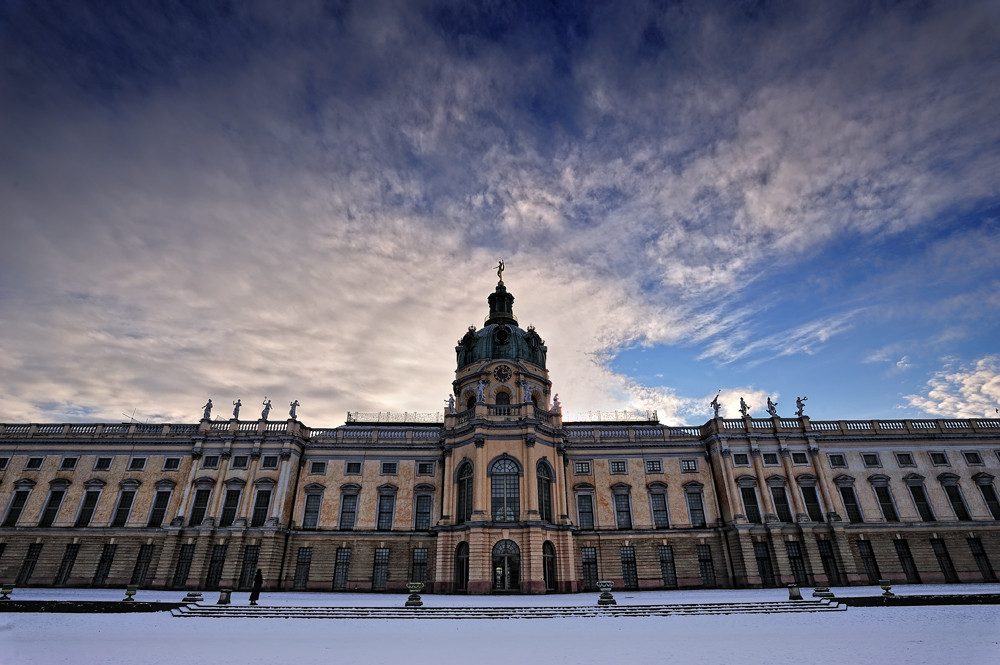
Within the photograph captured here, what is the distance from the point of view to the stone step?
22.4 metres

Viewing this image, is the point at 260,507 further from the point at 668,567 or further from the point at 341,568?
the point at 668,567

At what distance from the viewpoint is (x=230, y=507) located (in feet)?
136

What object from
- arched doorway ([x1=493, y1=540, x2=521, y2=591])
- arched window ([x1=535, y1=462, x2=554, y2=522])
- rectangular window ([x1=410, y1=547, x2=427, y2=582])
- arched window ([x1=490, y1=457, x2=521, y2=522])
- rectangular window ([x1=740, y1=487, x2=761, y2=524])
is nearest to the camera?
arched doorway ([x1=493, y1=540, x2=521, y2=591])

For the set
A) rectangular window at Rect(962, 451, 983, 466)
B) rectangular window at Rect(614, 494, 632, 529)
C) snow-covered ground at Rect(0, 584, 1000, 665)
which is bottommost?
snow-covered ground at Rect(0, 584, 1000, 665)

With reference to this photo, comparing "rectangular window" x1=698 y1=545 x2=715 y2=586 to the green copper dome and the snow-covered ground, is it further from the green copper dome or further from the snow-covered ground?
the green copper dome

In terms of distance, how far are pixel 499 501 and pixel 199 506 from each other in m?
25.5

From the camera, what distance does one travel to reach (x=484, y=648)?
46.4ft

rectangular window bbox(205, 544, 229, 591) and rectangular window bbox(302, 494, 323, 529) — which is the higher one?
rectangular window bbox(302, 494, 323, 529)

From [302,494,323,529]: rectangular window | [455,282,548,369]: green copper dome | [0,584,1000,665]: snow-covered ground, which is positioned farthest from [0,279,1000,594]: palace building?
[0,584,1000,665]: snow-covered ground

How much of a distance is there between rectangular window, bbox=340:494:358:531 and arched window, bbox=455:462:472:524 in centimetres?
992

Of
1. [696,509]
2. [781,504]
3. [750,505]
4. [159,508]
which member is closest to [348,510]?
[159,508]

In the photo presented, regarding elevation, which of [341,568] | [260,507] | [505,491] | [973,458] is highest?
[973,458]

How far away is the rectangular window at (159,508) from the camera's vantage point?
41.6 metres

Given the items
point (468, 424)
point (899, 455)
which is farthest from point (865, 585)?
point (468, 424)
